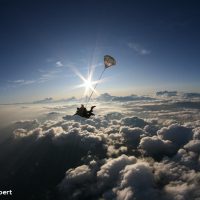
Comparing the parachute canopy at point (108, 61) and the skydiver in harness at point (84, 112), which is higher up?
the parachute canopy at point (108, 61)

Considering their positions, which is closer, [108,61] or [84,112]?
[108,61]

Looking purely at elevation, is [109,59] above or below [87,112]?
above

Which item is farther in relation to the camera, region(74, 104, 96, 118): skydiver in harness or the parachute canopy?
region(74, 104, 96, 118): skydiver in harness

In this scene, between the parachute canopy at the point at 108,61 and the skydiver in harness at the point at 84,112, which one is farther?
the skydiver in harness at the point at 84,112

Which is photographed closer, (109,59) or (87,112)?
(109,59)

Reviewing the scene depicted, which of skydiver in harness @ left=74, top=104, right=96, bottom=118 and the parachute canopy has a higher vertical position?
the parachute canopy

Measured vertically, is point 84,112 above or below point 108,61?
below
